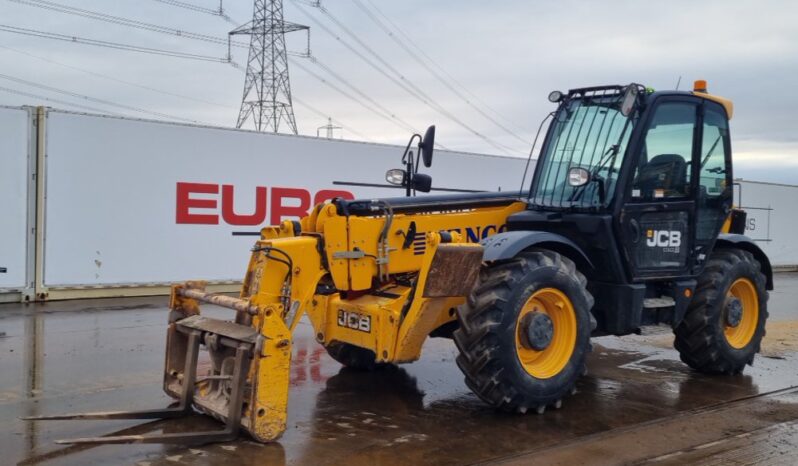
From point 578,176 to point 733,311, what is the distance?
239 centimetres

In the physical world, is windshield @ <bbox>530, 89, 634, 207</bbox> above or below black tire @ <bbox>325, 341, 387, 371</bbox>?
above

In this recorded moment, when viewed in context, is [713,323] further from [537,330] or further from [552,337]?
[537,330]

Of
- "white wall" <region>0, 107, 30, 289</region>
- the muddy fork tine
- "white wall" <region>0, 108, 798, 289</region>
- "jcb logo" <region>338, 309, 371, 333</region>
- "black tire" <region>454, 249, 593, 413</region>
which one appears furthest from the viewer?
"white wall" <region>0, 108, 798, 289</region>

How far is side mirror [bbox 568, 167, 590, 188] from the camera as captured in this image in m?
5.93

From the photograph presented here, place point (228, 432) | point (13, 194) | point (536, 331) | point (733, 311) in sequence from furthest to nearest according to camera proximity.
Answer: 1. point (13, 194)
2. point (733, 311)
3. point (536, 331)
4. point (228, 432)

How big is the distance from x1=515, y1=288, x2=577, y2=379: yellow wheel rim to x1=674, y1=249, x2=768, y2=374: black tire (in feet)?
5.43

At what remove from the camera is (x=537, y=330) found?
5590mm

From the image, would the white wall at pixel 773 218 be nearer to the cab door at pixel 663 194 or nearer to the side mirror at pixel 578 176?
the cab door at pixel 663 194

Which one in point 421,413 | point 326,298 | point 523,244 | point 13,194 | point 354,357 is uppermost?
point 13,194

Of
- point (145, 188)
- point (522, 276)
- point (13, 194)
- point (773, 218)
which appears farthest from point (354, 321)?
point (773, 218)

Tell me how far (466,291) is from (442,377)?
1733mm

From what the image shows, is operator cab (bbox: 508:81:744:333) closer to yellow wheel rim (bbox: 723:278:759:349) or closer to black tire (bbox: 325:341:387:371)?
yellow wheel rim (bbox: 723:278:759:349)

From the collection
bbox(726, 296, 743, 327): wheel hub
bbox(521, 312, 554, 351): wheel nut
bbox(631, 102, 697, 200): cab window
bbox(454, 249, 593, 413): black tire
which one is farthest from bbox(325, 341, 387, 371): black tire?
bbox(726, 296, 743, 327): wheel hub

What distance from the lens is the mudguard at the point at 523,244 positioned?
5520 mm
